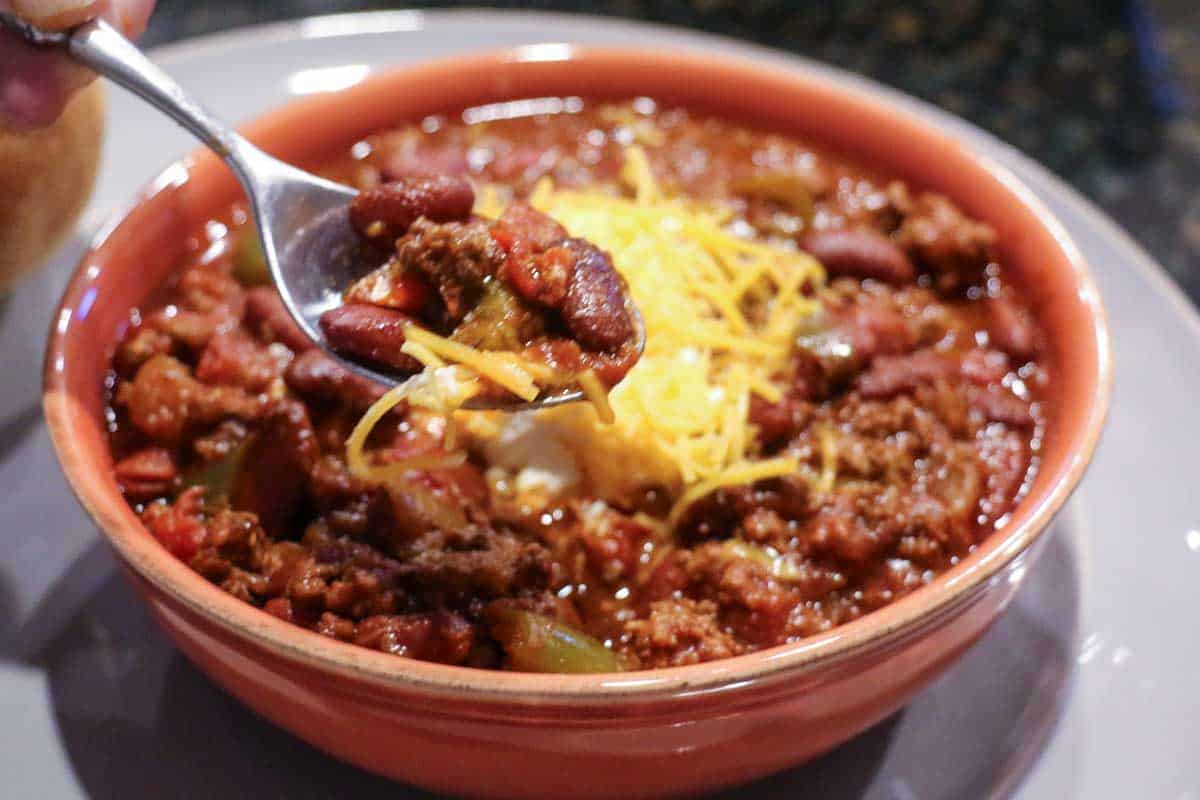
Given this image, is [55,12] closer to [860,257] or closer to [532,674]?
[532,674]

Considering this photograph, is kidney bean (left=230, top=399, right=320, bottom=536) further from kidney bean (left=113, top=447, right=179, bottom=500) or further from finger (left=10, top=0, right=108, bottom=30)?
finger (left=10, top=0, right=108, bottom=30)

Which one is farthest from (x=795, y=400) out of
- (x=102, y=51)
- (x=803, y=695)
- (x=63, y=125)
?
(x=63, y=125)

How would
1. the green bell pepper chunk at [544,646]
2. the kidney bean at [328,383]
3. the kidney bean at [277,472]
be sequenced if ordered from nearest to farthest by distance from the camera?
the green bell pepper chunk at [544,646] → the kidney bean at [277,472] → the kidney bean at [328,383]

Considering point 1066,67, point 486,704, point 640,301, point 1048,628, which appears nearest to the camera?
point 486,704

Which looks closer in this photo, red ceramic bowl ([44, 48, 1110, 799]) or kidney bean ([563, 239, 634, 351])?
red ceramic bowl ([44, 48, 1110, 799])

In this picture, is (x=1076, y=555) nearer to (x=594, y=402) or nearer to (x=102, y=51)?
(x=594, y=402)

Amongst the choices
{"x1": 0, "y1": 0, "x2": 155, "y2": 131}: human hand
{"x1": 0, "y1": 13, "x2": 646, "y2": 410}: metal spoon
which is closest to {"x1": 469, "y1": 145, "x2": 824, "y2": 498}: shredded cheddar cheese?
{"x1": 0, "y1": 13, "x2": 646, "y2": 410}: metal spoon

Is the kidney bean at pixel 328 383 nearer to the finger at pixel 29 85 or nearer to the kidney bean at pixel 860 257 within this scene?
the finger at pixel 29 85

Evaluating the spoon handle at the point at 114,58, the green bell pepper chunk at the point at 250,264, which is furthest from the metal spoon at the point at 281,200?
the green bell pepper chunk at the point at 250,264
